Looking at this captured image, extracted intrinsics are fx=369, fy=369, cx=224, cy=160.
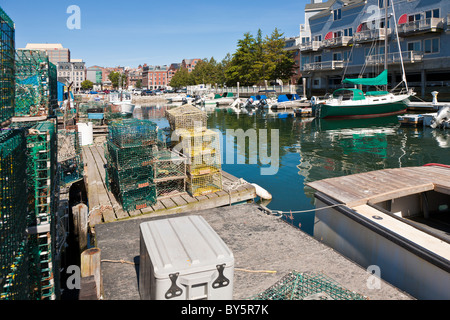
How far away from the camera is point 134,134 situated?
9.59 m

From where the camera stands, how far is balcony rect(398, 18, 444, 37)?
40.8m

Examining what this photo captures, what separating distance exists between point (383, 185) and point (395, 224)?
1.91m

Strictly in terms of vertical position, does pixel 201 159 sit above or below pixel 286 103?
below

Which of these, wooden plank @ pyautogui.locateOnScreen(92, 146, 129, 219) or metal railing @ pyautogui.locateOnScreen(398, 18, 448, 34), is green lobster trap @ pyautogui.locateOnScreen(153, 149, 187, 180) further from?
metal railing @ pyautogui.locateOnScreen(398, 18, 448, 34)

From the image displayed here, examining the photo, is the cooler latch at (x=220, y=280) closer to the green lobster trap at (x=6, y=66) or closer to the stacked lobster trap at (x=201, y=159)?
the green lobster trap at (x=6, y=66)

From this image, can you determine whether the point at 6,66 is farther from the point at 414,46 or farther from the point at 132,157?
the point at 414,46

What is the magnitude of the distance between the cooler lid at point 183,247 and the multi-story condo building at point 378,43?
41.2m

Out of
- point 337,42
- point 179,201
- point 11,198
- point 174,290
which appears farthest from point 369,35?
point 11,198

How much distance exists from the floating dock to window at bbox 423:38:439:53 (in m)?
42.9

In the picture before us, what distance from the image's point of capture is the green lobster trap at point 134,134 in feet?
30.9

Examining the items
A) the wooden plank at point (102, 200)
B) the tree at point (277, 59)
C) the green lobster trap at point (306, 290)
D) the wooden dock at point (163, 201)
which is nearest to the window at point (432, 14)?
the tree at point (277, 59)

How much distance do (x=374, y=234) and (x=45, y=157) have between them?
18.3 feet
